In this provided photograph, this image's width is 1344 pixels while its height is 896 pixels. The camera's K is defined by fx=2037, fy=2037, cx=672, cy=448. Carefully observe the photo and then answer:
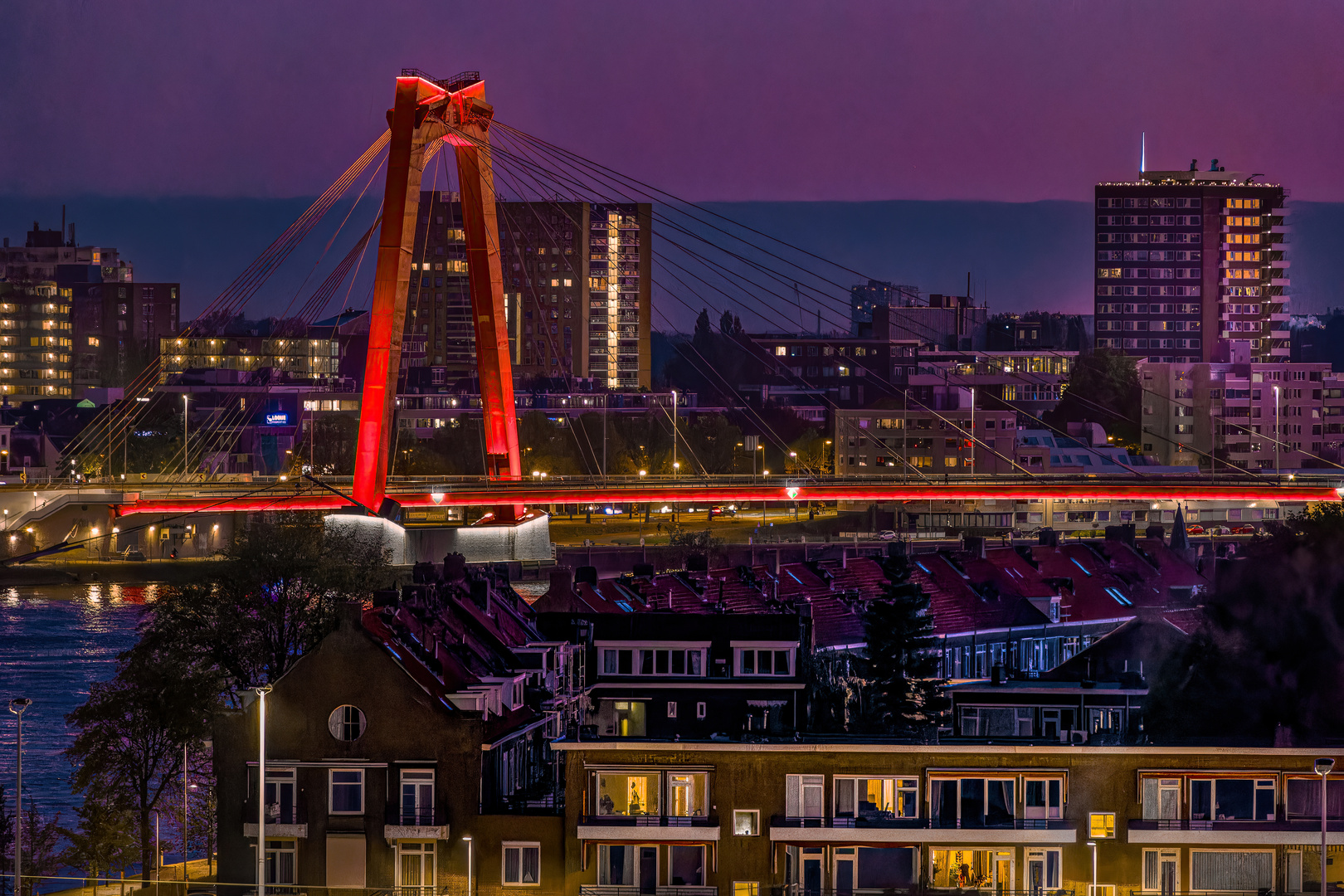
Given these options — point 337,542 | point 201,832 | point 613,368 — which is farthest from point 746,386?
point 201,832

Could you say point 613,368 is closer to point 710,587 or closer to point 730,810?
point 710,587

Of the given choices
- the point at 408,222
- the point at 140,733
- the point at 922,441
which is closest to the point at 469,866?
the point at 140,733

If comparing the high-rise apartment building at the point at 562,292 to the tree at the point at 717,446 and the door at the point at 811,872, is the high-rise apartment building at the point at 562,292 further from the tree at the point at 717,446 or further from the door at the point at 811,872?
the door at the point at 811,872

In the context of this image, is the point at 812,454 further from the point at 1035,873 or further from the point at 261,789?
the point at 261,789

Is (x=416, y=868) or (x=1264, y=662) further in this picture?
(x=1264, y=662)

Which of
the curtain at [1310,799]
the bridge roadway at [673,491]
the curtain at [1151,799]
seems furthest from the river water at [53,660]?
the curtain at [1310,799]

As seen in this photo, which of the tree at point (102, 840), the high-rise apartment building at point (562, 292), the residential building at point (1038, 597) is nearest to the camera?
the tree at point (102, 840)

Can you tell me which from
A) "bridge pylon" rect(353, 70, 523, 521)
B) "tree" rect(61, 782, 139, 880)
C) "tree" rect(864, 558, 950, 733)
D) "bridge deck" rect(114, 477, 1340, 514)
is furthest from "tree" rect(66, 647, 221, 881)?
"bridge deck" rect(114, 477, 1340, 514)

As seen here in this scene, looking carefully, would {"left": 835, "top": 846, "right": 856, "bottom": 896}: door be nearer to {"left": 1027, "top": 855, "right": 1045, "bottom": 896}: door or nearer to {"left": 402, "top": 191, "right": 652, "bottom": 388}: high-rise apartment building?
{"left": 1027, "top": 855, "right": 1045, "bottom": 896}: door
